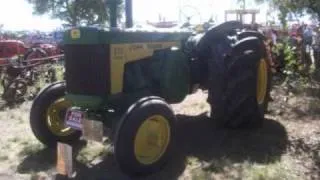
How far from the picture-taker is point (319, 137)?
697 centimetres

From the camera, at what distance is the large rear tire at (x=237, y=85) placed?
680 cm

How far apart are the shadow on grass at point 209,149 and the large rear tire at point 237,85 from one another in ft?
0.85

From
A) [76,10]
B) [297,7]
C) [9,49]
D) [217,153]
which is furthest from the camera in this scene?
[76,10]

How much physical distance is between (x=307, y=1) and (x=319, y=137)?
5082mm

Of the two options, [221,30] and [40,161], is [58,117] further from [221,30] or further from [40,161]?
[221,30]

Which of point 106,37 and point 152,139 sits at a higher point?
point 106,37

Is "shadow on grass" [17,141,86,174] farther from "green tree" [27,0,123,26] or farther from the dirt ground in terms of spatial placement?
"green tree" [27,0,123,26]

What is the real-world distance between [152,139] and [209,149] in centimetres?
114

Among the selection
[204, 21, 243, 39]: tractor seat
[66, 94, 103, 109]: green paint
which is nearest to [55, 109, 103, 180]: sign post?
[66, 94, 103, 109]: green paint

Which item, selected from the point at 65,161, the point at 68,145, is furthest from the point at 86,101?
the point at 65,161

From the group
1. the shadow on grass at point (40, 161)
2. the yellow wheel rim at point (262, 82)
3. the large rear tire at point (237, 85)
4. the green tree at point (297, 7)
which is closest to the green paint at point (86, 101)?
the shadow on grass at point (40, 161)

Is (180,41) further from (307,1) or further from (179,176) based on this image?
(307,1)

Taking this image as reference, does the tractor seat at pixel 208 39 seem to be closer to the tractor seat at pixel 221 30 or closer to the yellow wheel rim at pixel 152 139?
the tractor seat at pixel 221 30

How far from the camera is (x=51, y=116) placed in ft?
23.3
